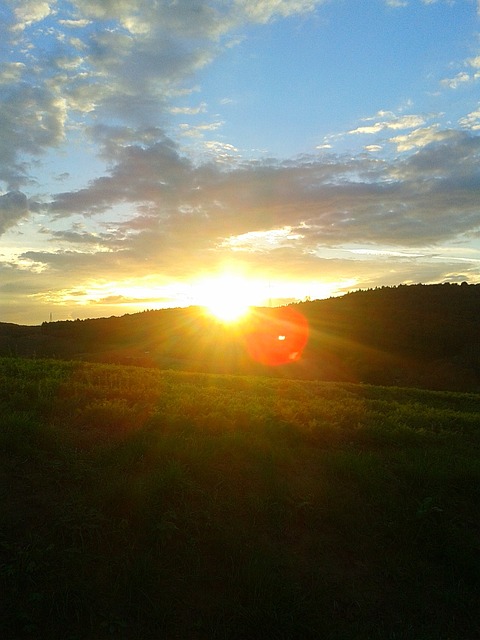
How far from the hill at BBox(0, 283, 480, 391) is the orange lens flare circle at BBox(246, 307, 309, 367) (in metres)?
0.20

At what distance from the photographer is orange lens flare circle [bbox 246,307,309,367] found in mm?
37062

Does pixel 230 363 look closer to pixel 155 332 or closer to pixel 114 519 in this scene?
pixel 155 332

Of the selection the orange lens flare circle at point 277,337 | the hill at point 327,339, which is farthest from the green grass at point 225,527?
the orange lens flare circle at point 277,337

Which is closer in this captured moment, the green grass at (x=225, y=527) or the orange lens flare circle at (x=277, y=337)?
the green grass at (x=225, y=527)

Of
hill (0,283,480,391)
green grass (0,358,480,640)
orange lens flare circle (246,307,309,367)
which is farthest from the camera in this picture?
orange lens flare circle (246,307,309,367)

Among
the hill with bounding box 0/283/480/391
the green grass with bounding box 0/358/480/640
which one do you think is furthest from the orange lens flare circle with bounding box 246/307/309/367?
the green grass with bounding box 0/358/480/640

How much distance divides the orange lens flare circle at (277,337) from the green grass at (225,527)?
26.4 meters

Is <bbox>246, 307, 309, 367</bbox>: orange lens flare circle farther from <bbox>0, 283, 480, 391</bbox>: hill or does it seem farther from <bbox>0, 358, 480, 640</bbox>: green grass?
<bbox>0, 358, 480, 640</bbox>: green grass

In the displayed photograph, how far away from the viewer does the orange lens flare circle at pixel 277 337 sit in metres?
37.1

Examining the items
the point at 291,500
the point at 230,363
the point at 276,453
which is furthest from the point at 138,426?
the point at 230,363

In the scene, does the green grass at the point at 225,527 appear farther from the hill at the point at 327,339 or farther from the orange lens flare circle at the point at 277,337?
the orange lens flare circle at the point at 277,337

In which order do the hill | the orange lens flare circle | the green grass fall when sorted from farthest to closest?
the orange lens flare circle, the hill, the green grass

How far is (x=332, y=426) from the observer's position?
26.7 feet

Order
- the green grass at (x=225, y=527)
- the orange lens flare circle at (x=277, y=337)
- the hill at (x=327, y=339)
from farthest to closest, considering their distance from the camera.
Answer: the orange lens flare circle at (x=277, y=337) → the hill at (x=327, y=339) → the green grass at (x=225, y=527)
